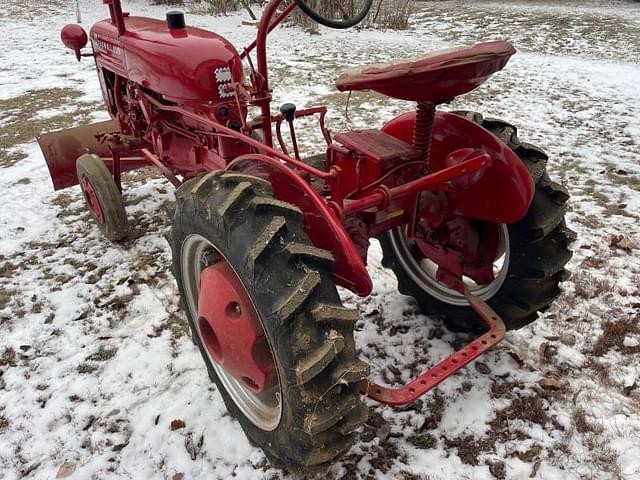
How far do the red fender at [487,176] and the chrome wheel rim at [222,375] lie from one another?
3.62 feet

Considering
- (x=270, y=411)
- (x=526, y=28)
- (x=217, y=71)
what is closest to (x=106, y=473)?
(x=270, y=411)

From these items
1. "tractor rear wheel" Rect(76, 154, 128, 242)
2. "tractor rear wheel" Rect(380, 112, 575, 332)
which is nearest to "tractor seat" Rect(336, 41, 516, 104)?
"tractor rear wheel" Rect(380, 112, 575, 332)

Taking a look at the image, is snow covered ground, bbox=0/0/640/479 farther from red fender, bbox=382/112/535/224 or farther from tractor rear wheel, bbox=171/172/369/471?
red fender, bbox=382/112/535/224

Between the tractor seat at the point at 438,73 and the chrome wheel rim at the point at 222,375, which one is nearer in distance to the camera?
the tractor seat at the point at 438,73

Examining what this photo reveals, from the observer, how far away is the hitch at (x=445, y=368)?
1.91 metres

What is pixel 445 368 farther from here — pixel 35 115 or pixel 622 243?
pixel 35 115

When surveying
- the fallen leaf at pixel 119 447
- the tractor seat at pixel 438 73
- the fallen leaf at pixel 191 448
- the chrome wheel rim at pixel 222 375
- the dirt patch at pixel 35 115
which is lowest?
the fallen leaf at pixel 119 447

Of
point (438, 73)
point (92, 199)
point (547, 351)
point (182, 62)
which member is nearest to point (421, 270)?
point (547, 351)

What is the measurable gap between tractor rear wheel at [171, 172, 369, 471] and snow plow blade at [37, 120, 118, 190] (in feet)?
8.74

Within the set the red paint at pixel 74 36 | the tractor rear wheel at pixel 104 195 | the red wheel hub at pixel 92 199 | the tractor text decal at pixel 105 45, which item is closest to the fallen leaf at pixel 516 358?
the tractor rear wheel at pixel 104 195

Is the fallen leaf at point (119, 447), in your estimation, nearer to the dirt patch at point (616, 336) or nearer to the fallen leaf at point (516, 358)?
the fallen leaf at point (516, 358)

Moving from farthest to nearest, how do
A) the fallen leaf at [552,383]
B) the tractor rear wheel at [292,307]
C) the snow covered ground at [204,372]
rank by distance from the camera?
1. the fallen leaf at [552,383]
2. the snow covered ground at [204,372]
3. the tractor rear wheel at [292,307]

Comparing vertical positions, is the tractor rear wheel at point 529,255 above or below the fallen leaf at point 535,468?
above

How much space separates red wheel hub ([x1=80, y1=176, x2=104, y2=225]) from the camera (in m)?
3.68
